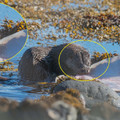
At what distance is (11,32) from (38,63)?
1257mm

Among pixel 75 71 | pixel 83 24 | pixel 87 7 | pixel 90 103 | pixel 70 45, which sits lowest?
pixel 90 103

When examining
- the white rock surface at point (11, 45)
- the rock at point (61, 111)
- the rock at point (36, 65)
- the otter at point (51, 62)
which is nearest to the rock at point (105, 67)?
the otter at point (51, 62)

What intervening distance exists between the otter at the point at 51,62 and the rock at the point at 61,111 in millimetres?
5721

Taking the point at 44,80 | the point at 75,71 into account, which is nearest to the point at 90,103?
the point at 75,71

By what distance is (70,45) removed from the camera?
782 centimetres

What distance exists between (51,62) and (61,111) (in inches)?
246

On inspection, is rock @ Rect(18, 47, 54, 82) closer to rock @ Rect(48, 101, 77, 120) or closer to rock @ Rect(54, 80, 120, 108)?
rock @ Rect(54, 80, 120, 108)

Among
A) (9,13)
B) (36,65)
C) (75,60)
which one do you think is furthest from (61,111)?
(9,13)

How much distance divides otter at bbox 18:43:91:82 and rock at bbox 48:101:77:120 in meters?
5.72

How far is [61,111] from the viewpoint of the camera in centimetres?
191

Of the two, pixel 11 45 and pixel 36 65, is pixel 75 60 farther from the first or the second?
pixel 11 45

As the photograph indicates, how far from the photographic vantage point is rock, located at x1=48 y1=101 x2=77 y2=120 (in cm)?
187

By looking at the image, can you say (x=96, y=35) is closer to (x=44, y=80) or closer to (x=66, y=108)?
(x=44, y=80)

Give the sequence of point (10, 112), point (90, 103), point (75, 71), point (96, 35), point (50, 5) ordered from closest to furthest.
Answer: point (10, 112), point (90, 103), point (75, 71), point (96, 35), point (50, 5)
